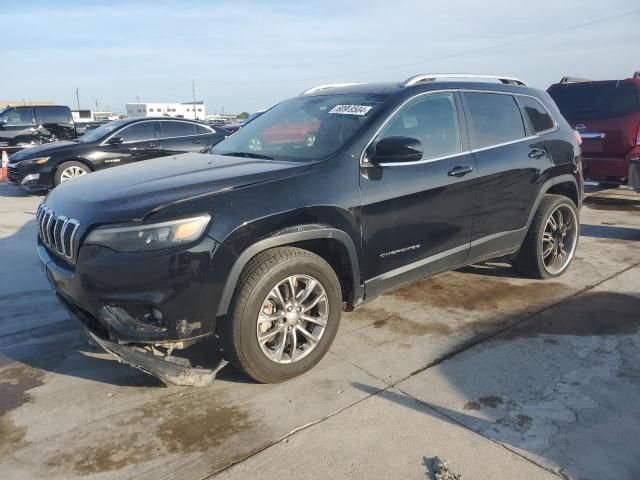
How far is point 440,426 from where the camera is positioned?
281cm

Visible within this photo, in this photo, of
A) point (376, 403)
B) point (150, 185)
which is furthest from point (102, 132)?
point (376, 403)

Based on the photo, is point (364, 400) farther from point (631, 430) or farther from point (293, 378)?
point (631, 430)

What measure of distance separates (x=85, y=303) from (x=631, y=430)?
2.95 meters

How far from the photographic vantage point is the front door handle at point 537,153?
15.3 ft

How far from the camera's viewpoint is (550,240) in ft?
16.7

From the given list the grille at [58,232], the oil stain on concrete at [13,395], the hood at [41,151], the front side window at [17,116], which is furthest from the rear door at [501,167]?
the front side window at [17,116]

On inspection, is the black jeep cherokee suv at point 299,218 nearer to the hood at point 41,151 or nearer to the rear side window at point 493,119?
the rear side window at point 493,119

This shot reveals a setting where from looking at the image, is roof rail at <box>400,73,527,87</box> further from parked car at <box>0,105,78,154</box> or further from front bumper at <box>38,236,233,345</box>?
parked car at <box>0,105,78,154</box>

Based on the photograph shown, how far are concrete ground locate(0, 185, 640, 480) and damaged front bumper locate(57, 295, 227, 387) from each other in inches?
7.1

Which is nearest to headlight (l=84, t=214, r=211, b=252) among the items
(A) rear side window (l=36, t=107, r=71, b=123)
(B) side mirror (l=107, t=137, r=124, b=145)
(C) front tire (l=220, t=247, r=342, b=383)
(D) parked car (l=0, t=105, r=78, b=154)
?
(C) front tire (l=220, t=247, r=342, b=383)

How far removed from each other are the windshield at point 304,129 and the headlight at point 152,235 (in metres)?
1.06

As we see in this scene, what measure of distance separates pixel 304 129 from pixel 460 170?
4.00ft

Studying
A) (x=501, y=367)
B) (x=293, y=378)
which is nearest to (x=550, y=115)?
(x=501, y=367)

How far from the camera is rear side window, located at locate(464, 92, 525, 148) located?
430cm
